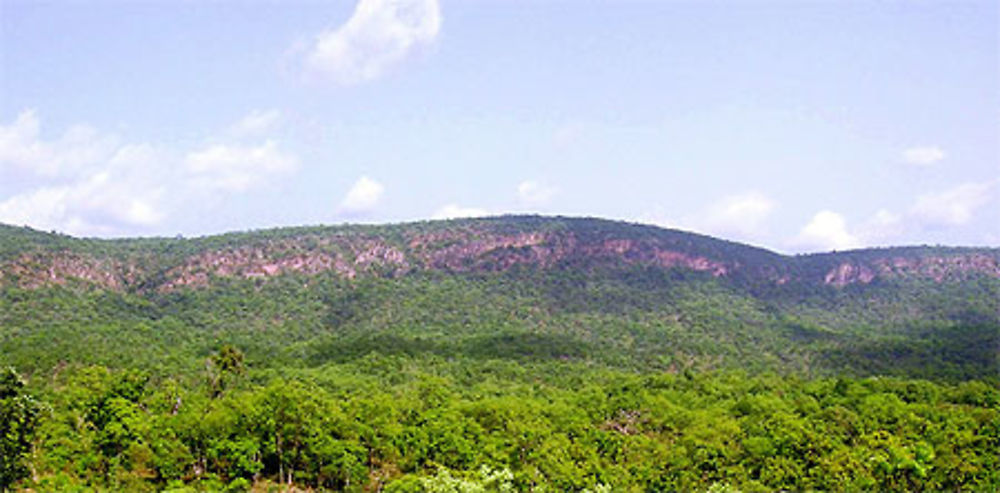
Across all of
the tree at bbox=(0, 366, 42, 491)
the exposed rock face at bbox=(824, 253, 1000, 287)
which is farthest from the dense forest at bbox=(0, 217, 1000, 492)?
the exposed rock face at bbox=(824, 253, 1000, 287)

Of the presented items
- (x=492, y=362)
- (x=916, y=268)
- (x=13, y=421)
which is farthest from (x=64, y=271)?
(x=916, y=268)

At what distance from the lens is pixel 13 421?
132ft

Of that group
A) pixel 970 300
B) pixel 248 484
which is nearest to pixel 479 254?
pixel 970 300

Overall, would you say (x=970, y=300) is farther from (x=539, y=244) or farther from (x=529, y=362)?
(x=529, y=362)

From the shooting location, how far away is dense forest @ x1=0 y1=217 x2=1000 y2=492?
47281 mm

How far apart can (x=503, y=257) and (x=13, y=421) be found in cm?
11305

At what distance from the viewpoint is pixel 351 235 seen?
152 meters

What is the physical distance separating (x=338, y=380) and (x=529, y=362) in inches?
1049

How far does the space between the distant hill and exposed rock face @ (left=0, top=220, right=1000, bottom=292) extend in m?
0.43

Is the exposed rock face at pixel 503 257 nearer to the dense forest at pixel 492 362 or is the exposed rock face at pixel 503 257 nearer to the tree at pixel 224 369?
the dense forest at pixel 492 362

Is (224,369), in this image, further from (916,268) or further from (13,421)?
(916,268)

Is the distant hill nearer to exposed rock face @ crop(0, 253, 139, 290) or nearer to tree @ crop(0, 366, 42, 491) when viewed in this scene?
exposed rock face @ crop(0, 253, 139, 290)

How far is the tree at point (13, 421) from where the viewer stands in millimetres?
38625

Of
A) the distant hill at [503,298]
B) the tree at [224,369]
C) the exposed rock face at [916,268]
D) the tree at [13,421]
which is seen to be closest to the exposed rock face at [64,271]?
the distant hill at [503,298]
